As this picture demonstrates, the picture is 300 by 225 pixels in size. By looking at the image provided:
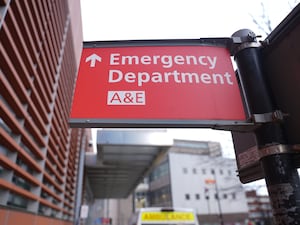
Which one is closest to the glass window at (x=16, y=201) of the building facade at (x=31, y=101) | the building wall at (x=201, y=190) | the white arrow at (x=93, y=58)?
the building facade at (x=31, y=101)

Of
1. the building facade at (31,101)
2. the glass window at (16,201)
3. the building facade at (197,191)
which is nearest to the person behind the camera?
the building facade at (31,101)

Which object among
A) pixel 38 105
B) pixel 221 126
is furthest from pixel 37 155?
pixel 221 126

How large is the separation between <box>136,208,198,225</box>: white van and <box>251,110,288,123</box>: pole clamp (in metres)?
5.23

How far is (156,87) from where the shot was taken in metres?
2.08

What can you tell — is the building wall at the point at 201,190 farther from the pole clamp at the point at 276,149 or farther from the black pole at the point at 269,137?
the pole clamp at the point at 276,149

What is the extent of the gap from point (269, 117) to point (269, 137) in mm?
149

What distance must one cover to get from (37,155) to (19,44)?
264 cm

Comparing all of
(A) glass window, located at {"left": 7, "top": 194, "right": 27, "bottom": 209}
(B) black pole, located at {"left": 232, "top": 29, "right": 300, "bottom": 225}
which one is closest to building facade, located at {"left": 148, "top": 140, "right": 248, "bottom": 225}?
(A) glass window, located at {"left": 7, "top": 194, "right": 27, "bottom": 209}

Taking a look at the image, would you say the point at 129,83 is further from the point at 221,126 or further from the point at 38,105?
the point at 38,105

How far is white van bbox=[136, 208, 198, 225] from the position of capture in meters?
6.21

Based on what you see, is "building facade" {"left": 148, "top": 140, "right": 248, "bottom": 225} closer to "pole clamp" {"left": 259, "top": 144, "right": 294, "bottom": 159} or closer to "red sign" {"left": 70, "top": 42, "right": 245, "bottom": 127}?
"red sign" {"left": 70, "top": 42, "right": 245, "bottom": 127}

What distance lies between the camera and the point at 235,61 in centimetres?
214

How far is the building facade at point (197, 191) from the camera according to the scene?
152 feet

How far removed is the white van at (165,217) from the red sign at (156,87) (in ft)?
16.6
